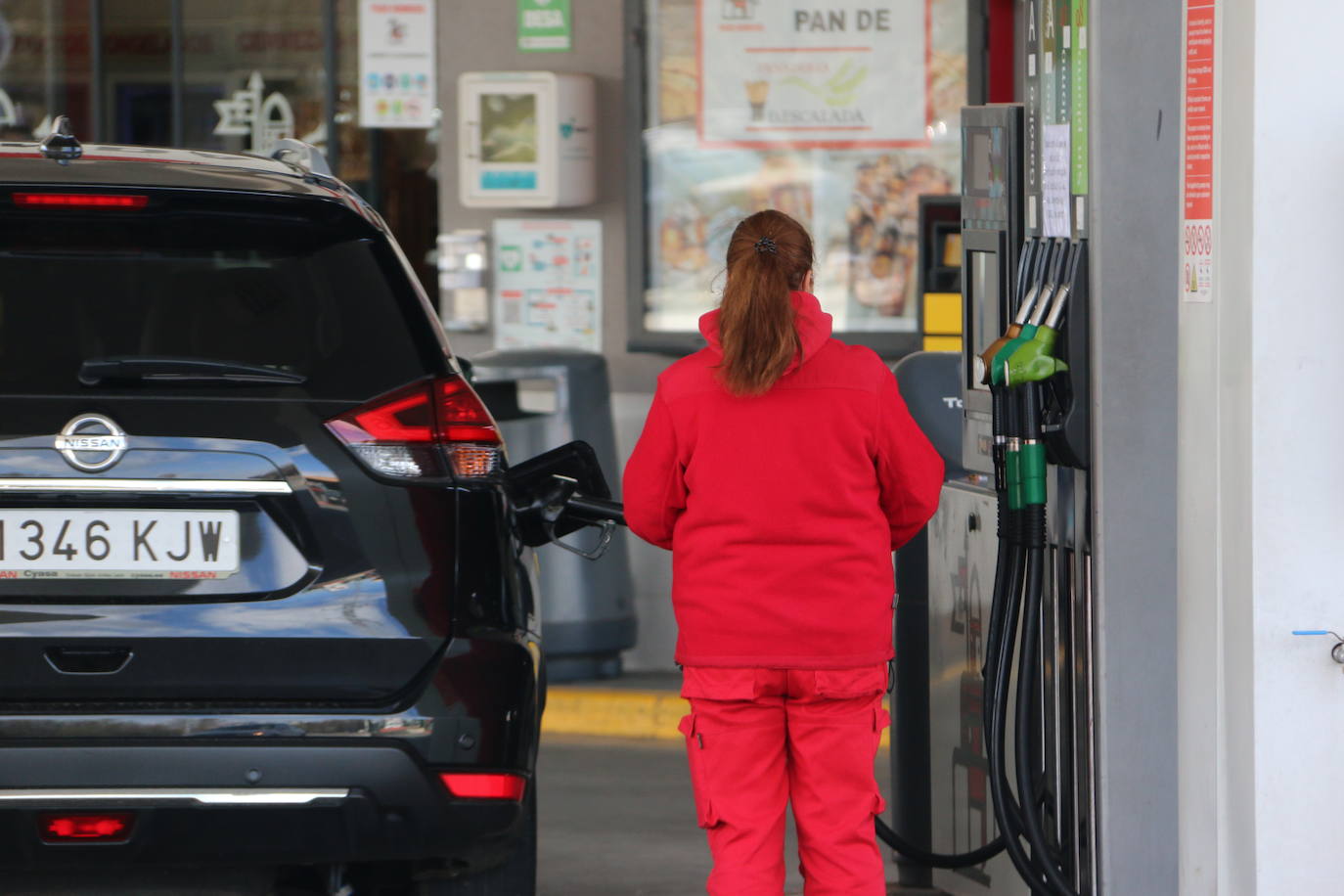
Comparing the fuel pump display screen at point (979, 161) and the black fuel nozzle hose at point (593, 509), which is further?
the black fuel nozzle hose at point (593, 509)

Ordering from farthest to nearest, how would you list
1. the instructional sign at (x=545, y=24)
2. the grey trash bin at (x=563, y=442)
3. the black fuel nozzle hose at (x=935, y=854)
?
the instructional sign at (x=545, y=24) → the grey trash bin at (x=563, y=442) → the black fuel nozzle hose at (x=935, y=854)

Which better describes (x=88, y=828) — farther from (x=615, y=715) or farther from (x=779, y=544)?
(x=615, y=715)

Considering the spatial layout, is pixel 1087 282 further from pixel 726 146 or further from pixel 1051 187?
pixel 726 146

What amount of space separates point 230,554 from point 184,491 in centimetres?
13

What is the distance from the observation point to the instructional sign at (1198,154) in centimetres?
359

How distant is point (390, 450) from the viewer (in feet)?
11.8

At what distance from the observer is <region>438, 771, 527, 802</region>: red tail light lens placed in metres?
3.56

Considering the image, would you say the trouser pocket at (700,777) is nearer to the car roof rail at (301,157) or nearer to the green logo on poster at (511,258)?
the car roof rail at (301,157)

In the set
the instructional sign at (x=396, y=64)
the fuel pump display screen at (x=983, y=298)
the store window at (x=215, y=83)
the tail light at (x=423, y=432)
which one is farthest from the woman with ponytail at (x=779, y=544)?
the store window at (x=215, y=83)

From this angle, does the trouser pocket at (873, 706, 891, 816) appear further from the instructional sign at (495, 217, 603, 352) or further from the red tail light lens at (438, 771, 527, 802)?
the instructional sign at (495, 217, 603, 352)

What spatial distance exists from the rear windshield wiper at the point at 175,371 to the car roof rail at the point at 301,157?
0.72 meters

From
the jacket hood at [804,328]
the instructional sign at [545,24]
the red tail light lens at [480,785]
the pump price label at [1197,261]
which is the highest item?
the instructional sign at [545,24]

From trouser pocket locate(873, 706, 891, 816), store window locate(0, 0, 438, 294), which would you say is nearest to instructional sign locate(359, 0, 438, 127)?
store window locate(0, 0, 438, 294)

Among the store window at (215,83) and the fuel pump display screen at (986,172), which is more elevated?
the store window at (215,83)
